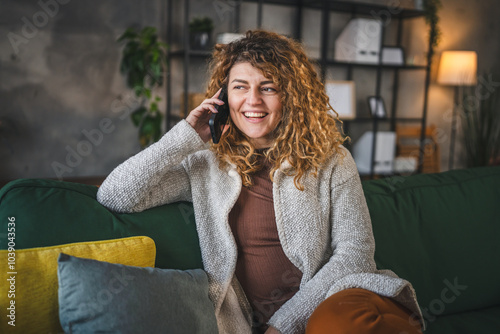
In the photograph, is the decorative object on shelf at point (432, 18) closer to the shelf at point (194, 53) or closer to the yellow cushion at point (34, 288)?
the shelf at point (194, 53)

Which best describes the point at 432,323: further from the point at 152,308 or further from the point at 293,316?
the point at 152,308

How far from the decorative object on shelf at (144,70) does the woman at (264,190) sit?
2094 millimetres

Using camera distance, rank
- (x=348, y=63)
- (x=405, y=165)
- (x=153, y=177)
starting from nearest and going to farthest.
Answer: (x=153, y=177) < (x=348, y=63) < (x=405, y=165)

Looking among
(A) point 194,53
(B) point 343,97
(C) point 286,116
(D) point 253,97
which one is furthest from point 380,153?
(D) point 253,97

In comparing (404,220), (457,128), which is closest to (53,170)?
(404,220)

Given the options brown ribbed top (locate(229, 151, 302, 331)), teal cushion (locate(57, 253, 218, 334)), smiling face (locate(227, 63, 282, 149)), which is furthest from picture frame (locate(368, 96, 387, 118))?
teal cushion (locate(57, 253, 218, 334))

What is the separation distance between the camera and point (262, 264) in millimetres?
1432

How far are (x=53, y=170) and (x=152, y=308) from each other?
9.13 feet

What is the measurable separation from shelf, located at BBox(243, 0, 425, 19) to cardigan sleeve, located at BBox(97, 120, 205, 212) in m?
2.90

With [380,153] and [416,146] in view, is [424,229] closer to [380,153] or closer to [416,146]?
[380,153]

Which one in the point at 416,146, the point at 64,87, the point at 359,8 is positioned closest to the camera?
the point at 64,87

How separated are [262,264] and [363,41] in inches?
129

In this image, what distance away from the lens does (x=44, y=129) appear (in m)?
3.52

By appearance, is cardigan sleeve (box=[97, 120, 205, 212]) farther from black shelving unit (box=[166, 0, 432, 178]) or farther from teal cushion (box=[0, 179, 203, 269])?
black shelving unit (box=[166, 0, 432, 178])
